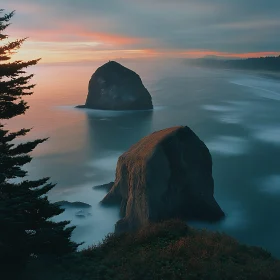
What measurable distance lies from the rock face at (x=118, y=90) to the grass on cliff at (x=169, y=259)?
79.2 meters

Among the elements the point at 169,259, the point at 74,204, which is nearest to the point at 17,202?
the point at 169,259

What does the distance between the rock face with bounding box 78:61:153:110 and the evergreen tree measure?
269ft

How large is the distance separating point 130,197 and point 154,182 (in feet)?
8.26

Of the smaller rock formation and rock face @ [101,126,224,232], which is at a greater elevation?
rock face @ [101,126,224,232]

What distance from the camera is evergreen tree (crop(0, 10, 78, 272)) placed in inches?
504

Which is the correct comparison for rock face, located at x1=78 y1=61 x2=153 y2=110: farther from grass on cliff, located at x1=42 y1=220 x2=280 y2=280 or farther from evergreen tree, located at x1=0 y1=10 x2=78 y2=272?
evergreen tree, located at x1=0 y1=10 x2=78 y2=272

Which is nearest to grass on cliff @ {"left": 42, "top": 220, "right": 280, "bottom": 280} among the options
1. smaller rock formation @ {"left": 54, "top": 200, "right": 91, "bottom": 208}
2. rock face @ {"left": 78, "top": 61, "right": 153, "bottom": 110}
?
smaller rock formation @ {"left": 54, "top": 200, "right": 91, "bottom": 208}

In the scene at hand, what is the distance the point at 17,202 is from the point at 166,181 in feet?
46.8

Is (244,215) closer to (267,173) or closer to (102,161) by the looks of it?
(267,173)

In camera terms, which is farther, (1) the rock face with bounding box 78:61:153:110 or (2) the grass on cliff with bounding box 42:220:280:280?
(1) the rock face with bounding box 78:61:153:110

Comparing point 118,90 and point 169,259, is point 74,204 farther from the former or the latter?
point 118,90

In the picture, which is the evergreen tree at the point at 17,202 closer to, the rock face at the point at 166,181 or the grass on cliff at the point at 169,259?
the grass on cliff at the point at 169,259

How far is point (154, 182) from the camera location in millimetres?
25422

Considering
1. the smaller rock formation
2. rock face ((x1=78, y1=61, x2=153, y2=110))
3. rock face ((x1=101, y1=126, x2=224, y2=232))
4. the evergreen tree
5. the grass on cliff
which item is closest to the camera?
the evergreen tree
